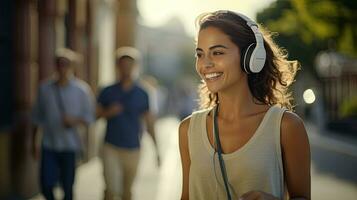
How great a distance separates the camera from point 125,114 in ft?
24.8

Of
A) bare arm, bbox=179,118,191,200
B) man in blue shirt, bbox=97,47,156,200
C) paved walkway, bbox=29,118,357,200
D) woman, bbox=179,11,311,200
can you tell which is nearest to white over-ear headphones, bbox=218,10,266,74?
woman, bbox=179,11,311,200

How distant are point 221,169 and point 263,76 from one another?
1.65 feet

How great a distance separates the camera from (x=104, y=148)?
7.50 metres

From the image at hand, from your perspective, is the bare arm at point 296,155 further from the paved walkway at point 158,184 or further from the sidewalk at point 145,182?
the paved walkway at point 158,184

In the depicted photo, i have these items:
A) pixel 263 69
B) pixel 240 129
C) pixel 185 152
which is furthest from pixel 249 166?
pixel 263 69

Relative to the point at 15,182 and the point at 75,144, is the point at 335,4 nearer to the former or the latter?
the point at 15,182

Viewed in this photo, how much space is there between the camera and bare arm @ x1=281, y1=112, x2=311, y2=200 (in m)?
2.88

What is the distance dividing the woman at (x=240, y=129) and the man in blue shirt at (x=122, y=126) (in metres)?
4.20

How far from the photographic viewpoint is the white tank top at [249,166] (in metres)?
2.91

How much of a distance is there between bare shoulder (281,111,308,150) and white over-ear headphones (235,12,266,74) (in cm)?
26

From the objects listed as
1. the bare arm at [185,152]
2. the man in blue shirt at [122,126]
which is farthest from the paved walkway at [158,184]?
the bare arm at [185,152]

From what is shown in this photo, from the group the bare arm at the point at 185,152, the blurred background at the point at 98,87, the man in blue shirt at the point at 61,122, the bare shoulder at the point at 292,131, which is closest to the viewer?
the bare shoulder at the point at 292,131

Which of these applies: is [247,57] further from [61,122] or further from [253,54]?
[61,122]

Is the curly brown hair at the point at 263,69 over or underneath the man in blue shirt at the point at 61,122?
over
